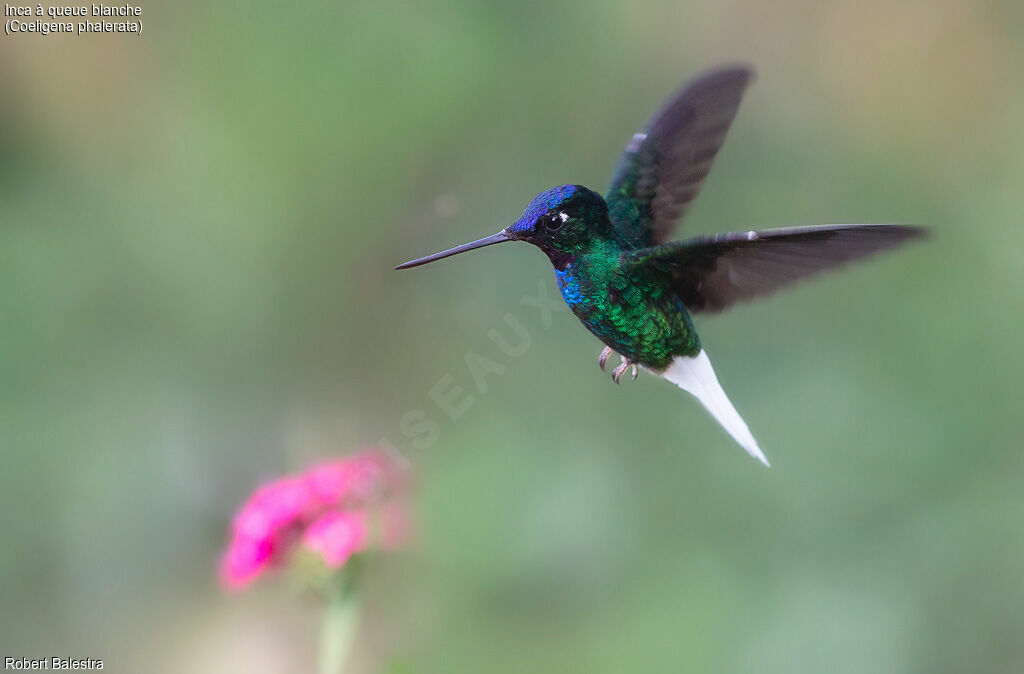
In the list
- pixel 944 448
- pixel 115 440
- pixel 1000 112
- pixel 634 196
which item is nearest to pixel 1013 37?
pixel 1000 112

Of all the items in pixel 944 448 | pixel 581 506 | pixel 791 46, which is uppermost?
pixel 791 46

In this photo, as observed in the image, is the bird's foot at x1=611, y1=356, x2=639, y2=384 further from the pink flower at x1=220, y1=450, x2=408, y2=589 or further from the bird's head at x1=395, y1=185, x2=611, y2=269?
the pink flower at x1=220, y1=450, x2=408, y2=589

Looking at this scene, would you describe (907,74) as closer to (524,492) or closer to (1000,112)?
(1000,112)

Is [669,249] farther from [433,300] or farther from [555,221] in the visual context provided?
[433,300]

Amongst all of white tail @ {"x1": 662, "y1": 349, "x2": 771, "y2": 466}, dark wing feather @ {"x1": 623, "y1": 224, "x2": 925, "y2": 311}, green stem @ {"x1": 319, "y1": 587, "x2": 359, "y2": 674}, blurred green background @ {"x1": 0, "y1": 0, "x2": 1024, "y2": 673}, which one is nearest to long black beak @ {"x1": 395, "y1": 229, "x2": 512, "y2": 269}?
dark wing feather @ {"x1": 623, "y1": 224, "x2": 925, "y2": 311}

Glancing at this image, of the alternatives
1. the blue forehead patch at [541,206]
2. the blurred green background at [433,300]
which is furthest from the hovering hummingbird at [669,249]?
the blurred green background at [433,300]

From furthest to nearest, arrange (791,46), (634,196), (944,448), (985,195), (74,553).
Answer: (791,46) → (74,553) → (985,195) → (944,448) → (634,196)

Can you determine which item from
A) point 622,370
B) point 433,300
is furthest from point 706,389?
point 433,300
